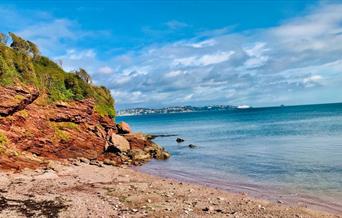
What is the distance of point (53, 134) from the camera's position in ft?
148

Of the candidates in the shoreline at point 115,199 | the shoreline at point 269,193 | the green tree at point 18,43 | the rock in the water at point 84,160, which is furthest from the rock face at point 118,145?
the green tree at point 18,43

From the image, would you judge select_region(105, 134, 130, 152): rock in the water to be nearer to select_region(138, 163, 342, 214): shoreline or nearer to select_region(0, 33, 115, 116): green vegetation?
select_region(0, 33, 115, 116): green vegetation

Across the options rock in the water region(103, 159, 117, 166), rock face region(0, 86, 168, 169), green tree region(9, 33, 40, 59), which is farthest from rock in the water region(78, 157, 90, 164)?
green tree region(9, 33, 40, 59)

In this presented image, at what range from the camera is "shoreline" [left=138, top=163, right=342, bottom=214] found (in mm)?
26953

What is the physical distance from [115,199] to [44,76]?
30046 millimetres

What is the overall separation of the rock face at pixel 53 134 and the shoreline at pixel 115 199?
14.2 ft

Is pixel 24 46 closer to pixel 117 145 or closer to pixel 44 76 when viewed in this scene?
pixel 44 76

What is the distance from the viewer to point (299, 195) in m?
30.1

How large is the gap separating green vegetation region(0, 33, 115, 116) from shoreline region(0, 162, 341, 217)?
1329 cm

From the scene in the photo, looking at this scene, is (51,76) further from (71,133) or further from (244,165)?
(244,165)

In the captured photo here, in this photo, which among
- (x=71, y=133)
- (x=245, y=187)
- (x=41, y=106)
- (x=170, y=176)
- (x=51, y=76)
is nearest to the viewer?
(x=245, y=187)

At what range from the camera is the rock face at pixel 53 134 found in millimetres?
37750

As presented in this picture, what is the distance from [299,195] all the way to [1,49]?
36441mm

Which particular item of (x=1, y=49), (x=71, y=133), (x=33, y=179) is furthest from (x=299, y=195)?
(x=1, y=49)
